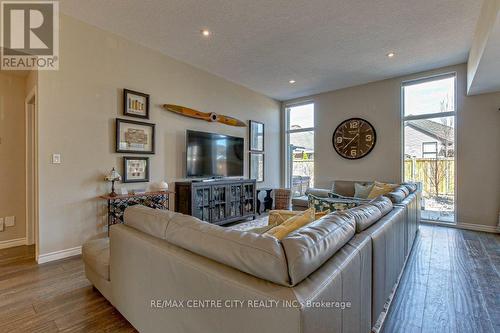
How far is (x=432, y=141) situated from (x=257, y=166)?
3.51 metres

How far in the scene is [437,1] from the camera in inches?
100

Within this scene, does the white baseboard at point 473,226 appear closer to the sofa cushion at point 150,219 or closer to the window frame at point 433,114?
the window frame at point 433,114

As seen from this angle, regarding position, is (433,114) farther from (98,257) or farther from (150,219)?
(98,257)

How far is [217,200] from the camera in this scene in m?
4.11

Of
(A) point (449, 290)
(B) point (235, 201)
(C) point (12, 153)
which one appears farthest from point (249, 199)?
(C) point (12, 153)

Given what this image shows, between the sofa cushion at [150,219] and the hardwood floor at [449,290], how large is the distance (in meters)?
1.66

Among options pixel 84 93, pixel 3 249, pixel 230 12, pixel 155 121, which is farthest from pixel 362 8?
pixel 3 249

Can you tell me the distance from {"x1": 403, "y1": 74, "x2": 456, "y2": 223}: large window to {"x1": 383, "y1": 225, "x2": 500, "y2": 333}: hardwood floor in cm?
117

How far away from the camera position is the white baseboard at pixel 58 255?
2656 mm

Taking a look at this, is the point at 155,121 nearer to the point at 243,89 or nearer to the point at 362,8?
the point at 243,89

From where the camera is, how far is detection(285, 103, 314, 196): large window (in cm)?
603

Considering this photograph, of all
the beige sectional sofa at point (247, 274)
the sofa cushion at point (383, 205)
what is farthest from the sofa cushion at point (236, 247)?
the sofa cushion at point (383, 205)

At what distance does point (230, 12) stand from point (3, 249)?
415cm

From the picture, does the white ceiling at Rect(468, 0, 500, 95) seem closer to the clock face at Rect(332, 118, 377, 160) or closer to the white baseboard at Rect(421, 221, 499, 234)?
the clock face at Rect(332, 118, 377, 160)
